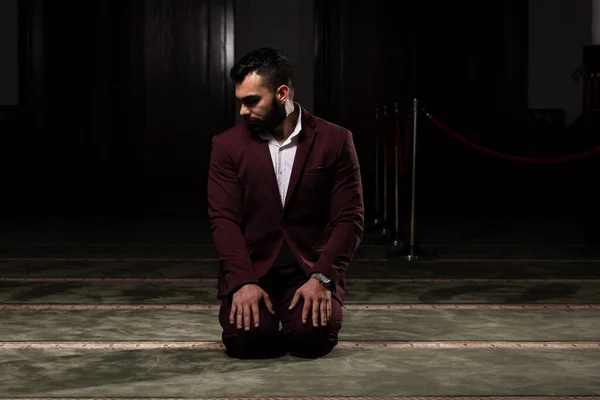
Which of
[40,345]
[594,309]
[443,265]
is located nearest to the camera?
[40,345]

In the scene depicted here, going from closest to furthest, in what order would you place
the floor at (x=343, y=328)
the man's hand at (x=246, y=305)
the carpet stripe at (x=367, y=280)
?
the floor at (x=343, y=328) → the man's hand at (x=246, y=305) → the carpet stripe at (x=367, y=280)

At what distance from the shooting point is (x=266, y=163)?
3.50 m

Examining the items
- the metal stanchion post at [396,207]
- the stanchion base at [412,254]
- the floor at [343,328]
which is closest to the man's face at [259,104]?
the floor at [343,328]

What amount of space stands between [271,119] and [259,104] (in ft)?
0.19

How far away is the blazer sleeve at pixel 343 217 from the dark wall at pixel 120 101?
5.86 m

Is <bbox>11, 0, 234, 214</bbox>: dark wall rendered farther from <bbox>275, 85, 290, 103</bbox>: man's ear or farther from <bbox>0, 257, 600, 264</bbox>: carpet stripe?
<bbox>275, 85, 290, 103</bbox>: man's ear

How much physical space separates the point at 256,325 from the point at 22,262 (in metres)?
2.92

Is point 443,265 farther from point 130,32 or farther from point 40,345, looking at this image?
point 130,32

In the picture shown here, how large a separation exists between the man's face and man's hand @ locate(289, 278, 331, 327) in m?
0.48

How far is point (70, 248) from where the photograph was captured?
666 cm

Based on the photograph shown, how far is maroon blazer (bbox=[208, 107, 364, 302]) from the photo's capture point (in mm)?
3502

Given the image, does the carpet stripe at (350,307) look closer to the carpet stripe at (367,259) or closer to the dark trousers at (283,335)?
the dark trousers at (283,335)

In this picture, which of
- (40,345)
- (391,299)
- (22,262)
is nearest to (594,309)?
(391,299)

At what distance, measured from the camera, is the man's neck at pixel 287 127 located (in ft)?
11.6
